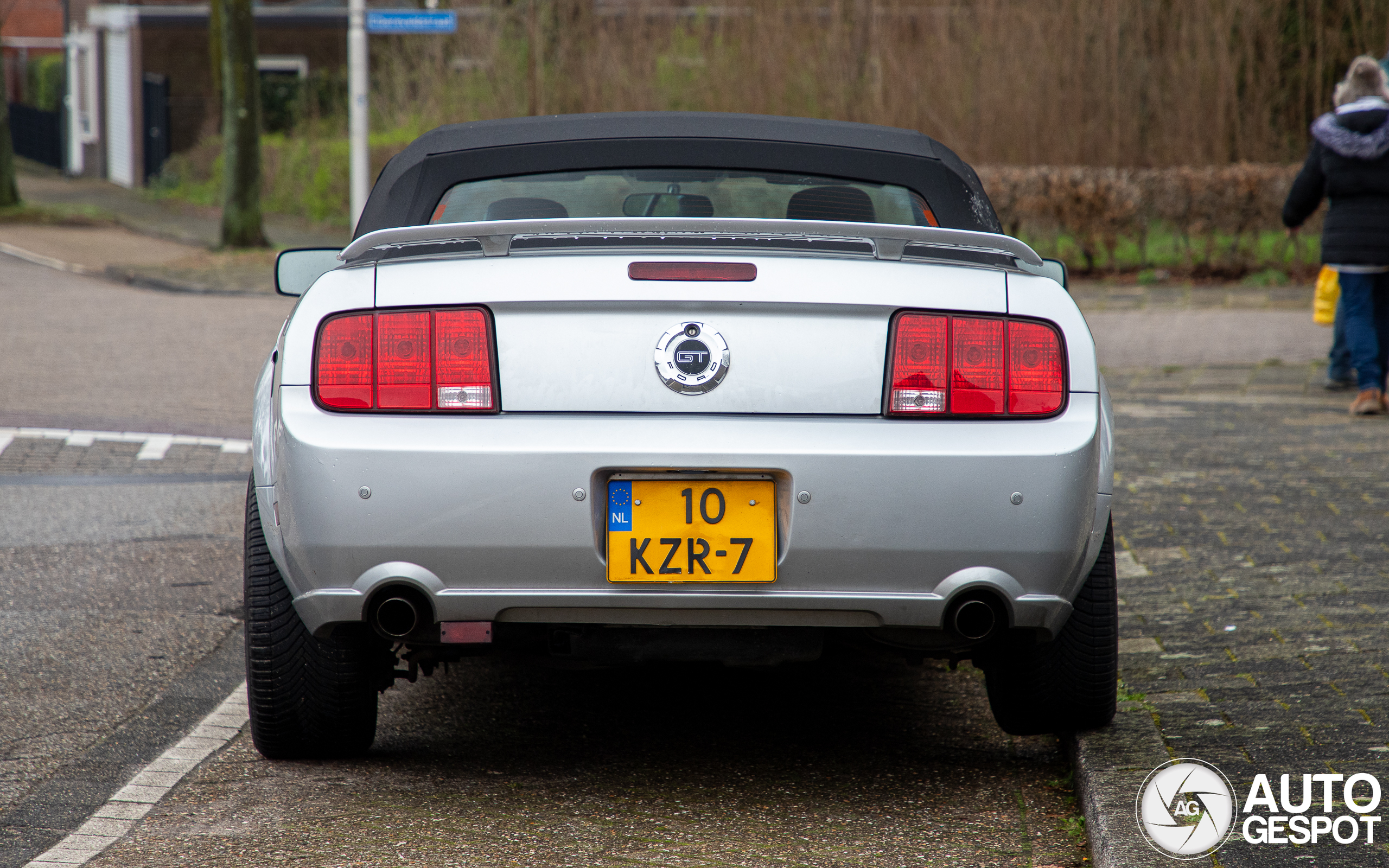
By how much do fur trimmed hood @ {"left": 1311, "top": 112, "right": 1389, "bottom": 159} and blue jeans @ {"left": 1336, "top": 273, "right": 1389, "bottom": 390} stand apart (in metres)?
0.68

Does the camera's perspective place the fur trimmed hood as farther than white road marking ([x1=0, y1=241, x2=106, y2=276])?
No

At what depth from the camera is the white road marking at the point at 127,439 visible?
27.3 feet

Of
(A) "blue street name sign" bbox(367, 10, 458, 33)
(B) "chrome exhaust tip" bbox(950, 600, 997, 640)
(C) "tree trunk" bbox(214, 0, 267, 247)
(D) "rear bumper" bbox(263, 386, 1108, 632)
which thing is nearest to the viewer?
(D) "rear bumper" bbox(263, 386, 1108, 632)

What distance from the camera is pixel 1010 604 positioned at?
322 centimetres

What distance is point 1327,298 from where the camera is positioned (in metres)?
9.81

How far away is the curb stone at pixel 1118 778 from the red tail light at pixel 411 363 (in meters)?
1.49

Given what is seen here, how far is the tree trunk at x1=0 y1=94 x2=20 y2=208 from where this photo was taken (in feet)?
89.8

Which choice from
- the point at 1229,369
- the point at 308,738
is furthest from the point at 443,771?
the point at 1229,369

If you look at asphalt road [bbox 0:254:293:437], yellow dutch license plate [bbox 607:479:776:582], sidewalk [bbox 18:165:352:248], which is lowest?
sidewalk [bbox 18:165:352:248]

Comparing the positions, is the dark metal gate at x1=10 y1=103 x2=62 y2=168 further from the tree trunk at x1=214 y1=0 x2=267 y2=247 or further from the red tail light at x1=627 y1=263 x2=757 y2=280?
the red tail light at x1=627 y1=263 x2=757 y2=280

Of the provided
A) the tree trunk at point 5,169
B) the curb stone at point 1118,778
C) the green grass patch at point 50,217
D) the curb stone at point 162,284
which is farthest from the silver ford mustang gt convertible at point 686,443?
the tree trunk at point 5,169

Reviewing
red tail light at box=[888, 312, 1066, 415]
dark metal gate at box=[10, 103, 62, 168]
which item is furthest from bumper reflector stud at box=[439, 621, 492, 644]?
dark metal gate at box=[10, 103, 62, 168]

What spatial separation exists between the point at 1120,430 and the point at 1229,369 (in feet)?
9.98

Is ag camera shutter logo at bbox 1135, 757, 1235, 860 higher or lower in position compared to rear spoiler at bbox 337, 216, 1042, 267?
lower
